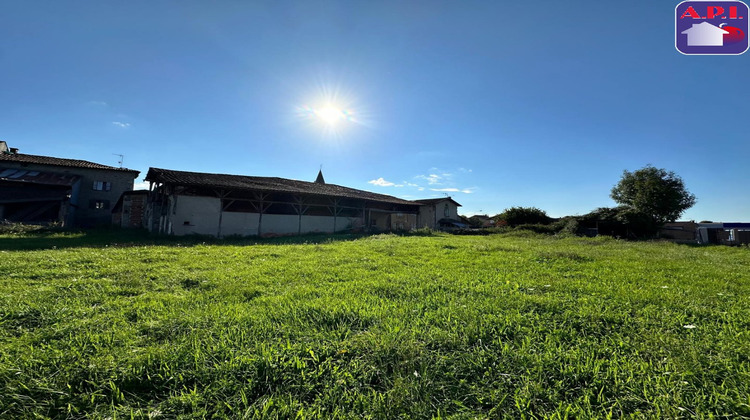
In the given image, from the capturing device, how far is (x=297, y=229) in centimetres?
2017

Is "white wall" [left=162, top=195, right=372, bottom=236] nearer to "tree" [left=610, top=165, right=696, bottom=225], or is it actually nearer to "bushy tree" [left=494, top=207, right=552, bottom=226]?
"bushy tree" [left=494, top=207, right=552, bottom=226]

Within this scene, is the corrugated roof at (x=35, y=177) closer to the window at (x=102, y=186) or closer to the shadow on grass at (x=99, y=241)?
the window at (x=102, y=186)

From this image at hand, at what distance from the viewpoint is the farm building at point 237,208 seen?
54.0 ft

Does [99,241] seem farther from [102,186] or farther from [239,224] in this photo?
[102,186]

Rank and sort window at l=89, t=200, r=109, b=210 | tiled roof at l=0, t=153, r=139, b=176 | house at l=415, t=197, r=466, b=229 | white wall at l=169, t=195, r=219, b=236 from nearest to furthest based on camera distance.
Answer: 1. white wall at l=169, t=195, r=219, b=236
2. tiled roof at l=0, t=153, r=139, b=176
3. window at l=89, t=200, r=109, b=210
4. house at l=415, t=197, r=466, b=229

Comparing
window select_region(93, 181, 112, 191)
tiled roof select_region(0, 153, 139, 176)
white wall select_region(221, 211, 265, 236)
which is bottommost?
white wall select_region(221, 211, 265, 236)

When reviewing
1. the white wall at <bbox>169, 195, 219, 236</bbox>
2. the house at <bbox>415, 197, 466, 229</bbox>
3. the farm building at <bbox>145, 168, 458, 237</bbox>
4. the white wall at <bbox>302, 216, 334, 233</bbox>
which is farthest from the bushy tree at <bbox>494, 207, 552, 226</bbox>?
the white wall at <bbox>169, 195, 219, 236</bbox>

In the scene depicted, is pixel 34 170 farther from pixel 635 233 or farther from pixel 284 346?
pixel 635 233

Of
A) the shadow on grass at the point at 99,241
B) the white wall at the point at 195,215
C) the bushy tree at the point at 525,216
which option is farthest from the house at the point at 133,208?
the bushy tree at the point at 525,216

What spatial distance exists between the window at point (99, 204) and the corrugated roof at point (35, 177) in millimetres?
2900

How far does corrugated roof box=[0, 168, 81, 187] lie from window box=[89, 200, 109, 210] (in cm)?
290

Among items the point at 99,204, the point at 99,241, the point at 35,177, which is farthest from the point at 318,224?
the point at 35,177

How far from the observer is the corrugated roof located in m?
22.4

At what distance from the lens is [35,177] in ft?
77.0
